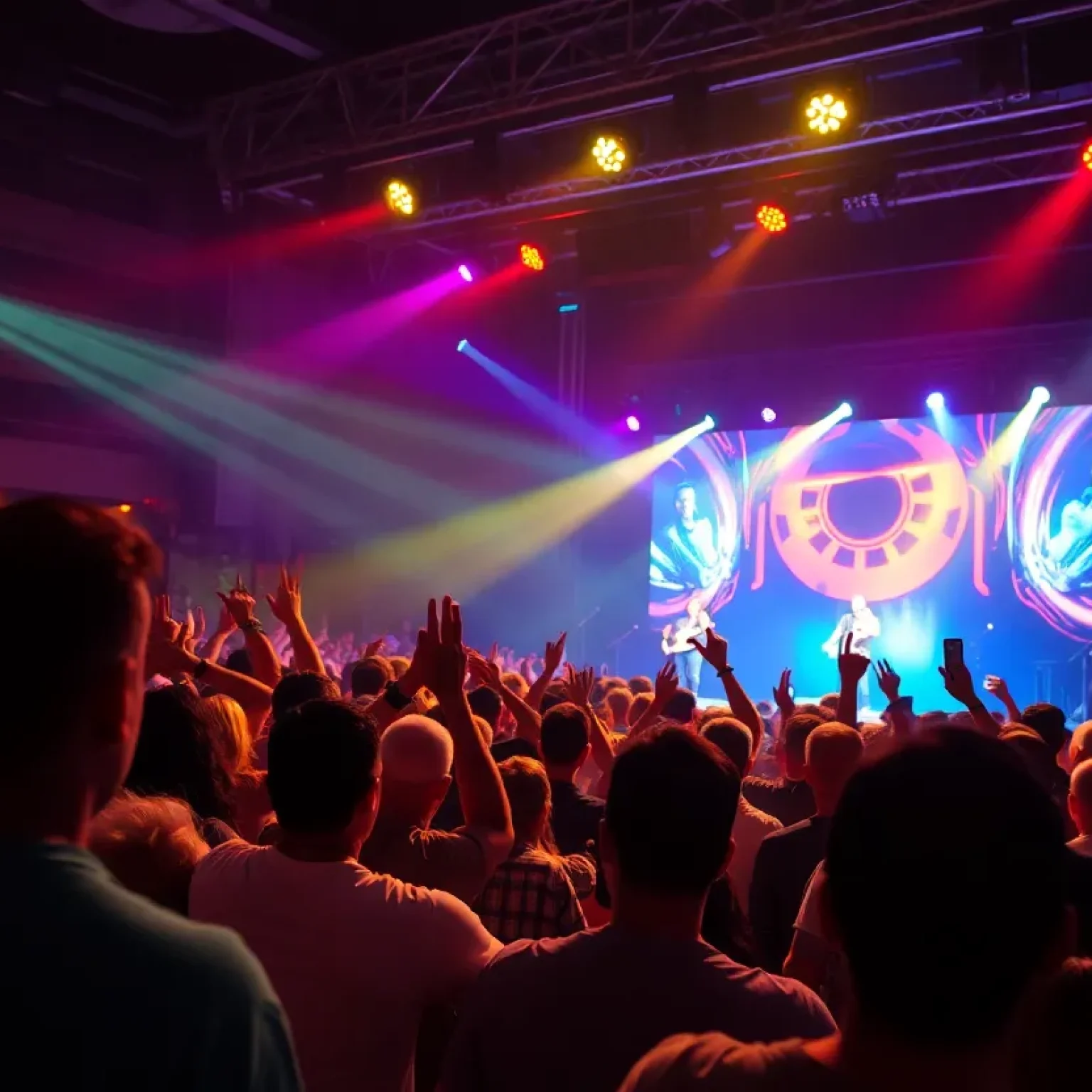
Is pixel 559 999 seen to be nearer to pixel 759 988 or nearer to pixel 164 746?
pixel 759 988

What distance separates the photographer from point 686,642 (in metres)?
13.1

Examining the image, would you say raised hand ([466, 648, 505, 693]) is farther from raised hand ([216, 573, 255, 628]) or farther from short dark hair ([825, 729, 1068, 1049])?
short dark hair ([825, 729, 1068, 1049])

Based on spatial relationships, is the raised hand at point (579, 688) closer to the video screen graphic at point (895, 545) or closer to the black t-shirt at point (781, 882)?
the black t-shirt at point (781, 882)

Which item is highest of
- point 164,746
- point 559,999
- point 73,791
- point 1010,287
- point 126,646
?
point 1010,287

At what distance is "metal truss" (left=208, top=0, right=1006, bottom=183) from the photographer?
23.5 feet

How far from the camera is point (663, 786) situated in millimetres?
1730

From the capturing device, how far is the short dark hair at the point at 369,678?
486cm

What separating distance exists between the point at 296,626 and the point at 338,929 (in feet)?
7.75

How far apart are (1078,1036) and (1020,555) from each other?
10814mm

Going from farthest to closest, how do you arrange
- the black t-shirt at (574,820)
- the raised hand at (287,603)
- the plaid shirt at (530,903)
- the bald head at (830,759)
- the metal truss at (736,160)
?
the metal truss at (736,160) → the raised hand at (287,603) → the black t-shirt at (574,820) → the bald head at (830,759) → the plaid shirt at (530,903)

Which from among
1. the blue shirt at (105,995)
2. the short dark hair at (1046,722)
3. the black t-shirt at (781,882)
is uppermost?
the blue shirt at (105,995)

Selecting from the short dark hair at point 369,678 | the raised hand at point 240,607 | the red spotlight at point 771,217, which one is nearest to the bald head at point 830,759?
the short dark hair at point 369,678

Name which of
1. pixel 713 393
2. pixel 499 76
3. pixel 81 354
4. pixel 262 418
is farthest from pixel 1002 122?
pixel 81 354

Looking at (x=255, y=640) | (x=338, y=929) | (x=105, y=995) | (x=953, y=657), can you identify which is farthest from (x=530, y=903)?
(x=953, y=657)
